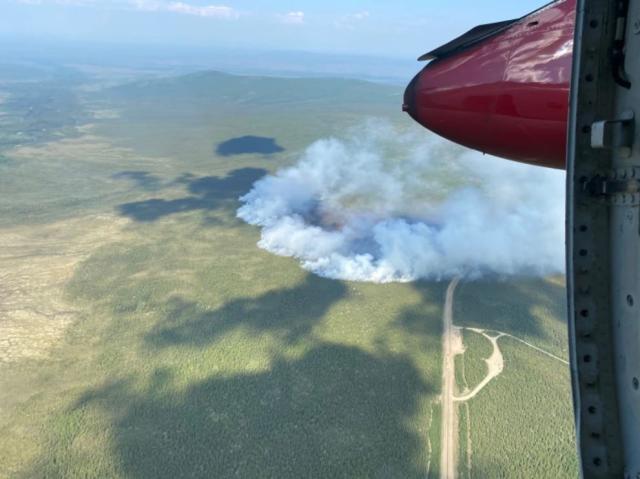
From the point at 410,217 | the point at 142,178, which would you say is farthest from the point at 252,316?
the point at 142,178

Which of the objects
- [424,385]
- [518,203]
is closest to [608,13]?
[424,385]

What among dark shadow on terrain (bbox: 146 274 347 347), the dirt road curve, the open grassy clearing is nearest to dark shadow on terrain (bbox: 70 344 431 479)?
the dirt road curve

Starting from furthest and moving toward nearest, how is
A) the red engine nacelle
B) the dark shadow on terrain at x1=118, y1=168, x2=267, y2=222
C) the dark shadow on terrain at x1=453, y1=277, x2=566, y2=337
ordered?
the dark shadow on terrain at x1=118, y1=168, x2=267, y2=222, the dark shadow on terrain at x1=453, y1=277, x2=566, y2=337, the red engine nacelle

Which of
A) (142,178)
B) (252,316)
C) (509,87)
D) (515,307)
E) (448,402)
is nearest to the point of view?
(509,87)

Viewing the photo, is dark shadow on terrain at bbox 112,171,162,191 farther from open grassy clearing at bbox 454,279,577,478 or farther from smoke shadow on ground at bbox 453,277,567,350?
open grassy clearing at bbox 454,279,577,478

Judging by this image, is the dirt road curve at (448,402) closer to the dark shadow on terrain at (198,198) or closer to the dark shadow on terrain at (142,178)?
the dark shadow on terrain at (198,198)

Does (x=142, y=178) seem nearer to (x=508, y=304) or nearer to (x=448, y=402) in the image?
(x=508, y=304)

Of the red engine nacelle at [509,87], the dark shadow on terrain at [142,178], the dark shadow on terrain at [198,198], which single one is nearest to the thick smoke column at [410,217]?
the dark shadow on terrain at [198,198]
